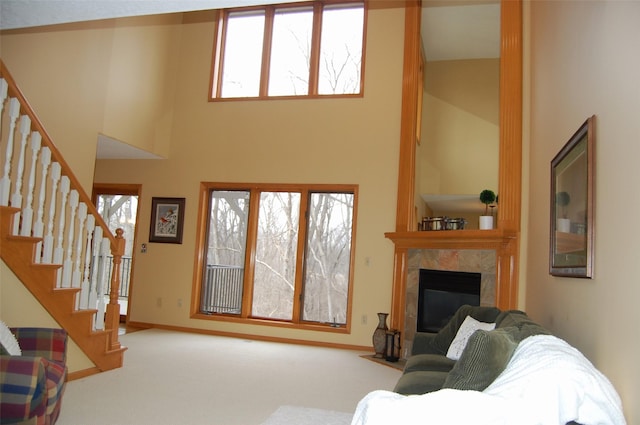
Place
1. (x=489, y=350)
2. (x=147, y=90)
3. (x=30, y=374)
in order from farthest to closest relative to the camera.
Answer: (x=147, y=90), (x=30, y=374), (x=489, y=350)

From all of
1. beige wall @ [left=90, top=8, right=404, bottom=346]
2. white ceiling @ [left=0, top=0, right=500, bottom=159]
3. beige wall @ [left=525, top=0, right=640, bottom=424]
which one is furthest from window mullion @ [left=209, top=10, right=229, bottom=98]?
beige wall @ [left=525, top=0, right=640, bottom=424]

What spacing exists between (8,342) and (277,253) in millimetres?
4180

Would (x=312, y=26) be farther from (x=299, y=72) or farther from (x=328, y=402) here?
(x=328, y=402)

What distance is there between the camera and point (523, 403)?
1800 millimetres

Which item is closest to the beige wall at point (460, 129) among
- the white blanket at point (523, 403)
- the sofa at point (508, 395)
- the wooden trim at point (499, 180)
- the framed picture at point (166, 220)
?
the wooden trim at point (499, 180)

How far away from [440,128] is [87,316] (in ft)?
17.7

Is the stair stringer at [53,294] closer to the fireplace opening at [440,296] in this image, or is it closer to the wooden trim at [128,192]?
the wooden trim at [128,192]

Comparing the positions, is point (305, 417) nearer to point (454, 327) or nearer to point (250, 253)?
point (454, 327)

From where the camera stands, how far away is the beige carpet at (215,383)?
136 inches

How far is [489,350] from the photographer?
207 cm

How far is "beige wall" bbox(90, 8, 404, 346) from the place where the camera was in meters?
6.40

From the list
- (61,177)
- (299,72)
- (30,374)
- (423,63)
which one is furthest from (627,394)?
(423,63)

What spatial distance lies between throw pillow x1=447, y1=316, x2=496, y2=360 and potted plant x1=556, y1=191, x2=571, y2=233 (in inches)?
34.8

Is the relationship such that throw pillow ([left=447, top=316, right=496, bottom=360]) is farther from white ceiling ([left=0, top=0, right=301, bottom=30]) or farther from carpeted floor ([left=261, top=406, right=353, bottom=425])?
white ceiling ([left=0, top=0, right=301, bottom=30])
